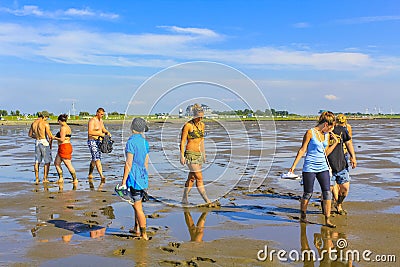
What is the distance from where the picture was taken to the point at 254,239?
7312 millimetres

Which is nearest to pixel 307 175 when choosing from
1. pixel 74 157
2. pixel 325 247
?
pixel 325 247

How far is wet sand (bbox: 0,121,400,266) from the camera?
644 cm

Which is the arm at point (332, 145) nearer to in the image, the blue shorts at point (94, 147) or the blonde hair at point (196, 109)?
the blonde hair at point (196, 109)

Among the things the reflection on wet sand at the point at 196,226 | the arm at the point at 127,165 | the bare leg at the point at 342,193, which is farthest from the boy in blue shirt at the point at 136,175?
the bare leg at the point at 342,193

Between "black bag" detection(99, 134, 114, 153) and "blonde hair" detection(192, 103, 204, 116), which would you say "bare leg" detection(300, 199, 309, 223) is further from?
"black bag" detection(99, 134, 114, 153)

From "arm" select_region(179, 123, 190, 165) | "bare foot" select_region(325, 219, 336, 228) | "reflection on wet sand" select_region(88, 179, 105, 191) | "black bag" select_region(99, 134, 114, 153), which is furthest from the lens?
"black bag" select_region(99, 134, 114, 153)

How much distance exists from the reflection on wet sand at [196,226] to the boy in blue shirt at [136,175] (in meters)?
0.81

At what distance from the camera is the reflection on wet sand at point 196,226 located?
24.4ft

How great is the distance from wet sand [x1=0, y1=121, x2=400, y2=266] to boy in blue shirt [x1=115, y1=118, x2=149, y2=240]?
1.59 ft

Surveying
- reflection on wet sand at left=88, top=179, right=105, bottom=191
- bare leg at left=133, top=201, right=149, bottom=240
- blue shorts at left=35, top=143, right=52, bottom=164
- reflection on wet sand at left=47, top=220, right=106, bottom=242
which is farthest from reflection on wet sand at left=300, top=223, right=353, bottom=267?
blue shorts at left=35, top=143, right=52, bottom=164

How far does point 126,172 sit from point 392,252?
4.17m

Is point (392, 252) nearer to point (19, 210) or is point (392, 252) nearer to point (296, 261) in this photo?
point (296, 261)

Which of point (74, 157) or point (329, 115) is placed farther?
point (74, 157)

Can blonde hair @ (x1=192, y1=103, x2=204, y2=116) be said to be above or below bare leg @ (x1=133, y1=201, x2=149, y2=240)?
above
